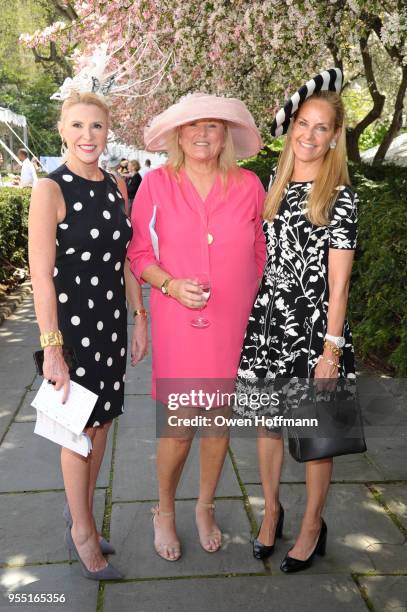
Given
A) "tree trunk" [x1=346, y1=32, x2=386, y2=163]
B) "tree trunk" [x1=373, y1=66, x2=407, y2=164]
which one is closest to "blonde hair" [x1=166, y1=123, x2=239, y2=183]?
"tree trunk" [x1=373, y1=66, x2=407, y2=164]

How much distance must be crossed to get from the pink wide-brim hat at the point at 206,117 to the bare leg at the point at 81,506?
4.51 ft

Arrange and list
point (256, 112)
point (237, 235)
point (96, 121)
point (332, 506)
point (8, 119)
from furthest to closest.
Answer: point (8, 119), point (256, 112), point (332, 506), point (237, 235), point (96, 121)

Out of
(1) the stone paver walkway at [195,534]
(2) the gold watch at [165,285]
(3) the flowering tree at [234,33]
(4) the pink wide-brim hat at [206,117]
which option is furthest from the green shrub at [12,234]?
(2) the gold watch at [165,285]

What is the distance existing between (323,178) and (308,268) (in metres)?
0.37

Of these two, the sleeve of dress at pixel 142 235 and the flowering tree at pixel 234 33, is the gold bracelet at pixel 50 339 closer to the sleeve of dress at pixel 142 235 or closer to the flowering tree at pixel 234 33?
the sleeve of dress at pixel 142 235

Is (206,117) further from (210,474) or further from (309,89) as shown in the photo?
(210,474)

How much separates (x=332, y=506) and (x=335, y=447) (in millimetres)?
988

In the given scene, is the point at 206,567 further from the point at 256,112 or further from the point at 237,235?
the point at 256,112

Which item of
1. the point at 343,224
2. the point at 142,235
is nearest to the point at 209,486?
the point at 142,235

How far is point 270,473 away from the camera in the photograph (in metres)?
3.06

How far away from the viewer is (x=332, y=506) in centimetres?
358

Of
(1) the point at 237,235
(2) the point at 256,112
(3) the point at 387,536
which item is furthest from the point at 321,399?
(2) the point at 256,112

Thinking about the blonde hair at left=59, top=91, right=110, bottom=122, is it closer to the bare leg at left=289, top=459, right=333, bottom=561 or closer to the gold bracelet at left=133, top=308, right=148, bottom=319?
the gold bracelet at left=133, top=308, right=148, bottom=319

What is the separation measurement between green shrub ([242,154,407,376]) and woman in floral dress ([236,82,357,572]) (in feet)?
6.47
